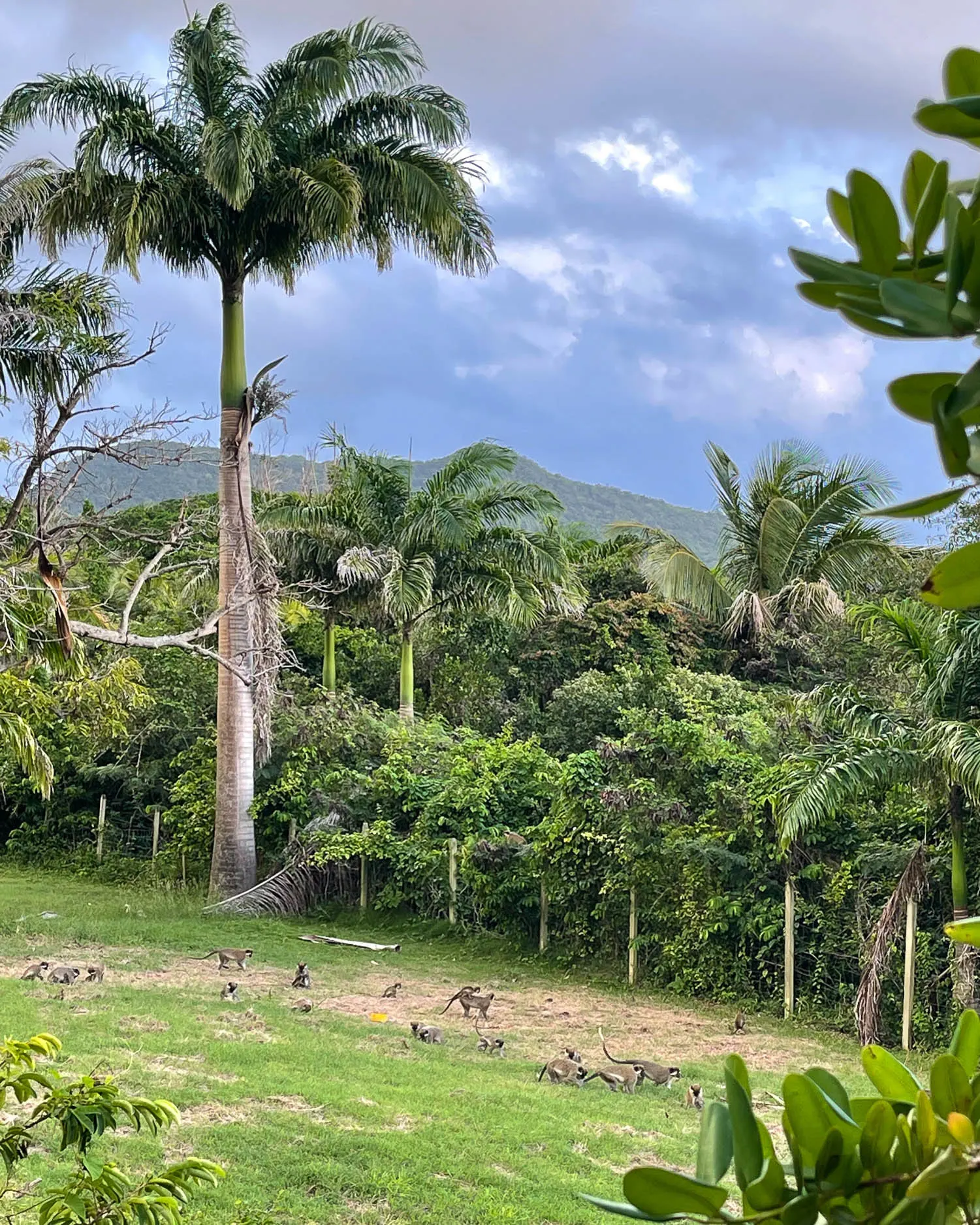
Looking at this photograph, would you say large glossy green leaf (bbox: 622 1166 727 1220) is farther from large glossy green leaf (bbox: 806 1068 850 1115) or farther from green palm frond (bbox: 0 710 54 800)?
green palm frond (bbox: 0 710 54 800)

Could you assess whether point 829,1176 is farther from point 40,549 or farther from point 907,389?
point 40,549

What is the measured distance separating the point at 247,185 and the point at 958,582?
13243 millimetres

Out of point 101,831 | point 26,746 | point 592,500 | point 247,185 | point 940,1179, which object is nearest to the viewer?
point 940,1179

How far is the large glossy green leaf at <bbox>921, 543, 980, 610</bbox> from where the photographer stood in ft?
1.91

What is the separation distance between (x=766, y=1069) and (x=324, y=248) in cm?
1104

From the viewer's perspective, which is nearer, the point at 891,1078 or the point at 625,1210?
the point at 625,1210

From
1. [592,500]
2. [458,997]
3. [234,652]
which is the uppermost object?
[592,500]

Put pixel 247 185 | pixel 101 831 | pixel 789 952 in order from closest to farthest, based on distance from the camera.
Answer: pixel 789 952 → pixel 247 185 → pixel 101 831

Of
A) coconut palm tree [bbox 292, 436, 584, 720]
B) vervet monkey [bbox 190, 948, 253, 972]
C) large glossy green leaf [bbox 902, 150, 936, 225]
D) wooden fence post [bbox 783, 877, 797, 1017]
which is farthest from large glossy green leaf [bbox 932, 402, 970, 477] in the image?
coconut palm tree [bbox 292, 436, 584, 720]

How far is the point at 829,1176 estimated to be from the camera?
553 millimetres

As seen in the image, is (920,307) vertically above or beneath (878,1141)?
above

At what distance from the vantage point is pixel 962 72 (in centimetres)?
55

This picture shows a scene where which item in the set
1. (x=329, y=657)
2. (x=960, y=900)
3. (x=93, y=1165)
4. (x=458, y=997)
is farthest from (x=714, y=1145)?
(x=329, y=657)

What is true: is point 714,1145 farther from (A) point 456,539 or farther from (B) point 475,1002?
(A) point 456,539
